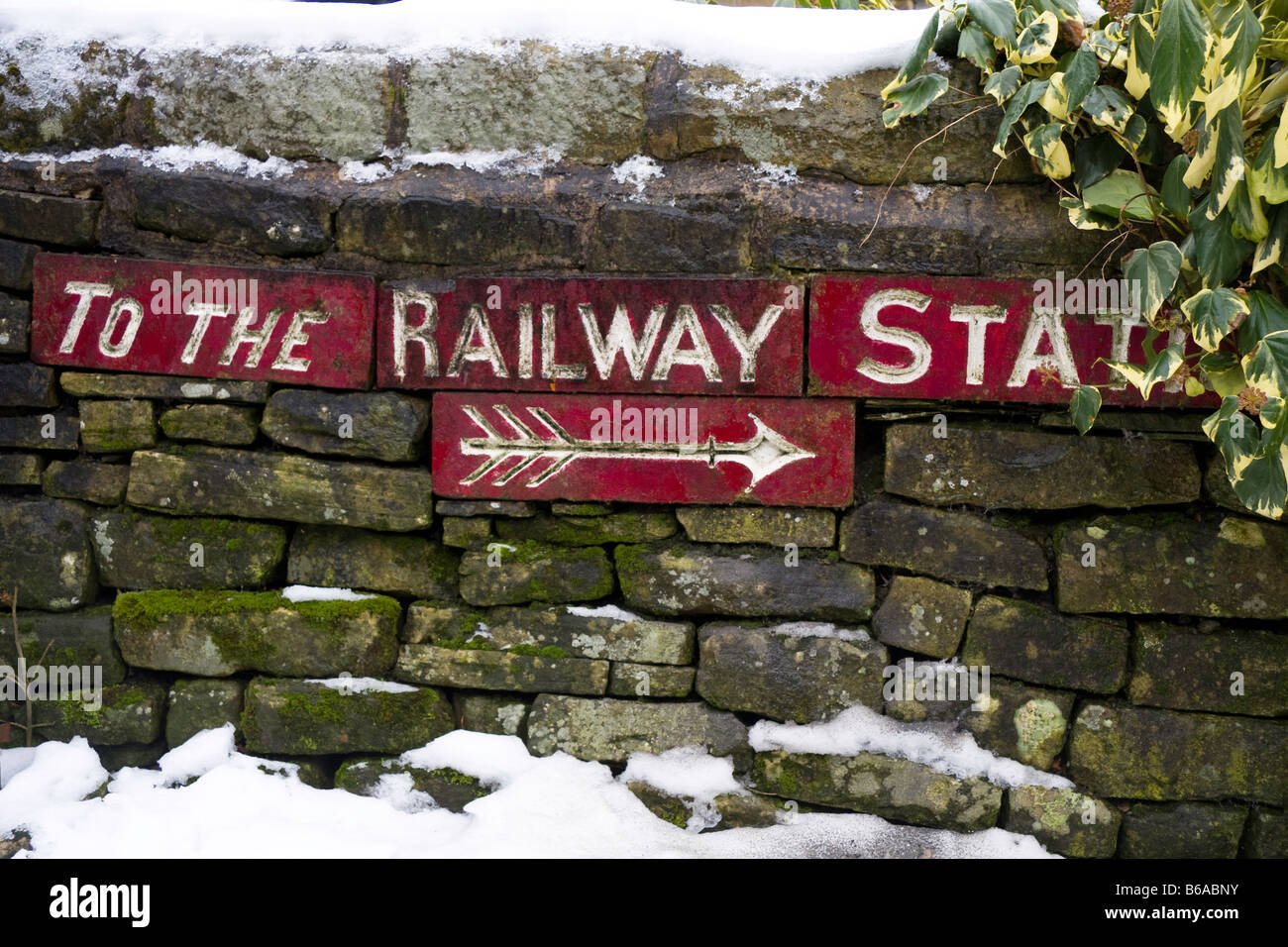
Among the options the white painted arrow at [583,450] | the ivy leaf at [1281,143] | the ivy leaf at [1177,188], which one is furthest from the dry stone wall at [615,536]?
the ivy leaf at [1281,143]

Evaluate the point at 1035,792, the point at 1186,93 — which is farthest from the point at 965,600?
the point at 1186,93

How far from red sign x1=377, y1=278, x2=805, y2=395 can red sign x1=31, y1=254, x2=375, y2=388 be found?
0.13 m

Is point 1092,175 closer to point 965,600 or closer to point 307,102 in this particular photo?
point 965,600

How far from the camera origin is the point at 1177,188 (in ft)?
7.18

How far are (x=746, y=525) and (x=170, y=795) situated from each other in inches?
66.8

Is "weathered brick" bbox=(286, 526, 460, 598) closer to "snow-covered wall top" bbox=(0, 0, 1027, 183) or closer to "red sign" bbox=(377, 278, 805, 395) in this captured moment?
"red sign" bbox=(377, 278, 805, 395)

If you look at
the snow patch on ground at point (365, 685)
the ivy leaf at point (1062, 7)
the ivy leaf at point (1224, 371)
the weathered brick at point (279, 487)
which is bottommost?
the snow patch on ground at point (365, 685)

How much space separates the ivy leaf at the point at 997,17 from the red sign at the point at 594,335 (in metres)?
0.74

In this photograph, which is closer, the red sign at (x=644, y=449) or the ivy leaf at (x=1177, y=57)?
the ivy leaf at (x=1177, y=57)

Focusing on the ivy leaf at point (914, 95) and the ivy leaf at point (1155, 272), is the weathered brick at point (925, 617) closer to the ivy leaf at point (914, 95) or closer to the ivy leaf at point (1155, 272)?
the ivy leaf at point (1155, 272)

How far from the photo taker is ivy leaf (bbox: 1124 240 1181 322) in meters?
2.14

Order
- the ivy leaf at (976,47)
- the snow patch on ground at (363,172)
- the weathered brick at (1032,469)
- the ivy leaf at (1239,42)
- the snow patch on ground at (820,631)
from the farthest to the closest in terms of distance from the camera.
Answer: the snow patch on ground at (363,172), the snow patch on ground at (820,631), the weathered brick at (1032,469), the ivy leaf at (976,47), the ivy leaf at (1239,42)

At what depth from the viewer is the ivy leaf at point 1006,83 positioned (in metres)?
2.29

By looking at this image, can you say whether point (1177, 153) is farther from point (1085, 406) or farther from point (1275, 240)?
point (1085, 406)
